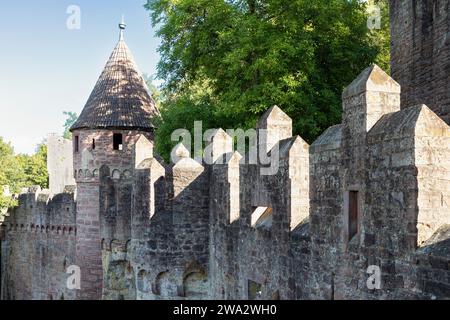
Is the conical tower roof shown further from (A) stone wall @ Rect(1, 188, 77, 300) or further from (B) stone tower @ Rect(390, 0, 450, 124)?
(B) stone tower @ Rect(390, 0, 450, 124)

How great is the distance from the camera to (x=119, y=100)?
21.4 metres

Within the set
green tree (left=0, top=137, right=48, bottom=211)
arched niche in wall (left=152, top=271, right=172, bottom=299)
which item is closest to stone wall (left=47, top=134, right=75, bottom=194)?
green tree (left=0, top=137, right=48, bottom=211)

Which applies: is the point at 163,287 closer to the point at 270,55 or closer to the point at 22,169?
the point at 270,55

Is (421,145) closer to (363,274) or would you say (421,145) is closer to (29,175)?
(363,274)

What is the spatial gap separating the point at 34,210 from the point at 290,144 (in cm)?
2036

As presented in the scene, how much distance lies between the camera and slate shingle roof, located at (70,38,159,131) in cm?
2108

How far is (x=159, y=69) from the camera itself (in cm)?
2175

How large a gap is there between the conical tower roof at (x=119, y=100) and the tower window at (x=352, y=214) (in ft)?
48.1

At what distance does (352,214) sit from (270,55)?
989cm

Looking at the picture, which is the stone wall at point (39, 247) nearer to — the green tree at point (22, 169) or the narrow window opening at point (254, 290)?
the green tree at point (22, 169)

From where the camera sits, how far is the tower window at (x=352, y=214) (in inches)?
283

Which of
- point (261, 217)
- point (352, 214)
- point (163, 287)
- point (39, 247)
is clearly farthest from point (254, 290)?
point (39, 247)

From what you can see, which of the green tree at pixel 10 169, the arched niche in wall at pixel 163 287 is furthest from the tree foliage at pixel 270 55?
the green tree at pixel 10 169

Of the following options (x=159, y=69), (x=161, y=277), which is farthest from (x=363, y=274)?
(x=159, y=69)
